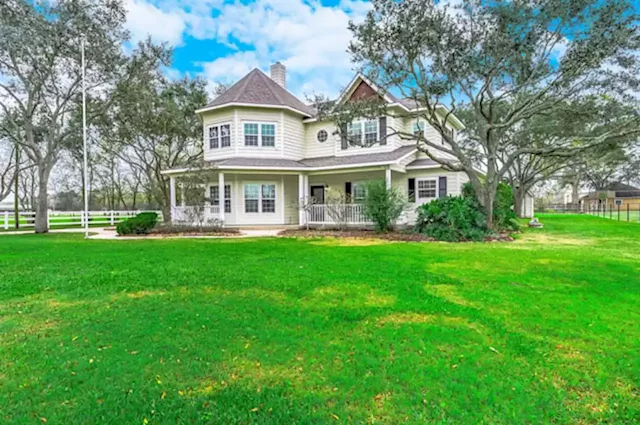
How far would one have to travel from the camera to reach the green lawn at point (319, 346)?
268 centimetres

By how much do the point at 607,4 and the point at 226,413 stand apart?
15614 millimetres

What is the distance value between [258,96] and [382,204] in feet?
28.9

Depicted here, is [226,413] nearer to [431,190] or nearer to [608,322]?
[608,322]

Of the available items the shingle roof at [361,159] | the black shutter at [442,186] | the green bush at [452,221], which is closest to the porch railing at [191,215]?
the shingle roof at [361,159]

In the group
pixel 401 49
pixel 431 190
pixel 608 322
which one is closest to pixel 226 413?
pixel 608 322

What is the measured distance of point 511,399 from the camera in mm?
2793

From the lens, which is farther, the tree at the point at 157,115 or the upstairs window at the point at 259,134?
the upstairs window at the point at 259,134

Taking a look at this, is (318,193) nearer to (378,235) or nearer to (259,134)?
(259,134)

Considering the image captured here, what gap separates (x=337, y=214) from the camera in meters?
16.7

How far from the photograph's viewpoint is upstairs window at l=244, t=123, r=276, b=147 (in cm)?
1845

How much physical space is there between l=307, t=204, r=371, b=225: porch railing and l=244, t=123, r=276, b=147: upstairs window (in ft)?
13.8

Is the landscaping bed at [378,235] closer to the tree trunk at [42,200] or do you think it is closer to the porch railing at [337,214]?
the porch railing at [337,214]

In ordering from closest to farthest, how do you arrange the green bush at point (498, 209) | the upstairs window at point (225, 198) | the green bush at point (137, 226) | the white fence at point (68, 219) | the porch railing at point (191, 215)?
the green bush at point (498, 209)
the green bush at point (137, 226)
the porch railing at point (191, 215)
the upstairs window at point (225, 198)
the white fence at point (68, 219)

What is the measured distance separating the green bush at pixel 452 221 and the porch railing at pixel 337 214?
266 cm
